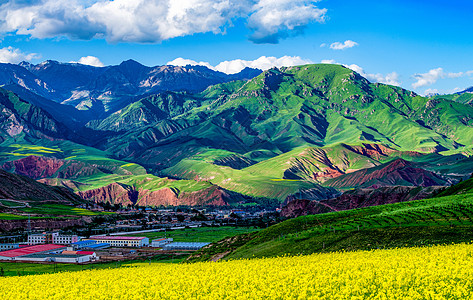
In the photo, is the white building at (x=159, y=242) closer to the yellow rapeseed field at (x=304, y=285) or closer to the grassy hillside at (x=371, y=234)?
the grassy hillside at (x=371, y=234)

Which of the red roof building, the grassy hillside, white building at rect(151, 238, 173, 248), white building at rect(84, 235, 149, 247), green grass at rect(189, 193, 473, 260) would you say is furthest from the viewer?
white building at rect(84, 235, 149, 247)

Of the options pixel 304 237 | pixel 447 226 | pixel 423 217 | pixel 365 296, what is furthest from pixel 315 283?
pixel 423 217

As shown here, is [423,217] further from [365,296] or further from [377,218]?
[365,296]

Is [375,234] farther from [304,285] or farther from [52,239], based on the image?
[52,239]

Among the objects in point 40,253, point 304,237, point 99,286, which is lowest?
point 40,253

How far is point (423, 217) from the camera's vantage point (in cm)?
7906

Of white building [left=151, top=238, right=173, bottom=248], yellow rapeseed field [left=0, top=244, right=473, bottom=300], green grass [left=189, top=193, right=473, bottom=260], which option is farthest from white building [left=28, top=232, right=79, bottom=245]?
yellow rapeseed field [left=0, top=244, right=473, bottom=300]

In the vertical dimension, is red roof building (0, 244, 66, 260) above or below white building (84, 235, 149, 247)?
above

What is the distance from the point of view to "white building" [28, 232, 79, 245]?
17734 centimetres

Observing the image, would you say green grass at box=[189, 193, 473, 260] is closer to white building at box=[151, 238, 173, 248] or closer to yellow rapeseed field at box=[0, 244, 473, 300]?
yellow rapeseed field at box=[0, 244, 473, 300]

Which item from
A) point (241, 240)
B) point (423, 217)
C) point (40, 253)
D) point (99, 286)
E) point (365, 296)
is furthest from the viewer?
point (40, 253)

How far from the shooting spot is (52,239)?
17938 centimetres

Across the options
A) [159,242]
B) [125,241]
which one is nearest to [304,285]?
[159,242]

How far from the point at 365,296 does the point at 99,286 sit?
19769 millimetres
